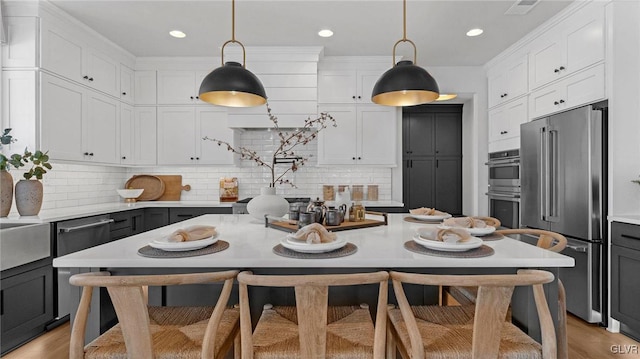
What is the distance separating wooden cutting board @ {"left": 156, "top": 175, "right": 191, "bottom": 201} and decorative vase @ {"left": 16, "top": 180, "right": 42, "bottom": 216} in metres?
1.75

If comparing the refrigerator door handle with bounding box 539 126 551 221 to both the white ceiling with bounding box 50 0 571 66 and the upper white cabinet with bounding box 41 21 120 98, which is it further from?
the upper white cabinet with bounding box 41 21 120 98

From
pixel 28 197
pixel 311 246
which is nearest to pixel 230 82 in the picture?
pixel 311 246

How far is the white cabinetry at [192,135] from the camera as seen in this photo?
4.26m

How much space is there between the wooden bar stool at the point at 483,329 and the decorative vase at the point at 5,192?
307 cm

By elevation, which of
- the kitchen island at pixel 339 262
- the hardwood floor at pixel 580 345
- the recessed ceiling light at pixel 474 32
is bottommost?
the hardwood floor at pixel 580 345

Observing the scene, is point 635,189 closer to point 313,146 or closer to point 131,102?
point 313,146

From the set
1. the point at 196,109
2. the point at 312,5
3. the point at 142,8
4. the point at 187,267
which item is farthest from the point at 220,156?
the point at 187,267

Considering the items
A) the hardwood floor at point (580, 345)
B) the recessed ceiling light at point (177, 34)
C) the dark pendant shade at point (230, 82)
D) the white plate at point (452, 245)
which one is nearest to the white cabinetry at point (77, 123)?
the recessed ceiling light at point (177, 34)

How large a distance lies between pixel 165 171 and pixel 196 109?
977 millimetres

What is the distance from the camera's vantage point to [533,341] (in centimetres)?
127

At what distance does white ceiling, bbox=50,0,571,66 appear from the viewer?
116 inches

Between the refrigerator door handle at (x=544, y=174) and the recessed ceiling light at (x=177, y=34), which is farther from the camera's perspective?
the recessed ceiling light at (x=177, y=34)

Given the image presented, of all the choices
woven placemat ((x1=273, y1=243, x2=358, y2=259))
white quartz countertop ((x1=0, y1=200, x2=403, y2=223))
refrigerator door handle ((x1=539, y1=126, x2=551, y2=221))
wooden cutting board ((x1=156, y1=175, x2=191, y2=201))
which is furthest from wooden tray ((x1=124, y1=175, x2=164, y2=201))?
refrigerator door handle ((x1=539, y1=126, x2=551, y2=221))

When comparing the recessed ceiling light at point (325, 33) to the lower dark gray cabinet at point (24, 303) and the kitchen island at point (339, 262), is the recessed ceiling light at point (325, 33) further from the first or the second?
the lower dark gray cabinet at point (24, 303)
